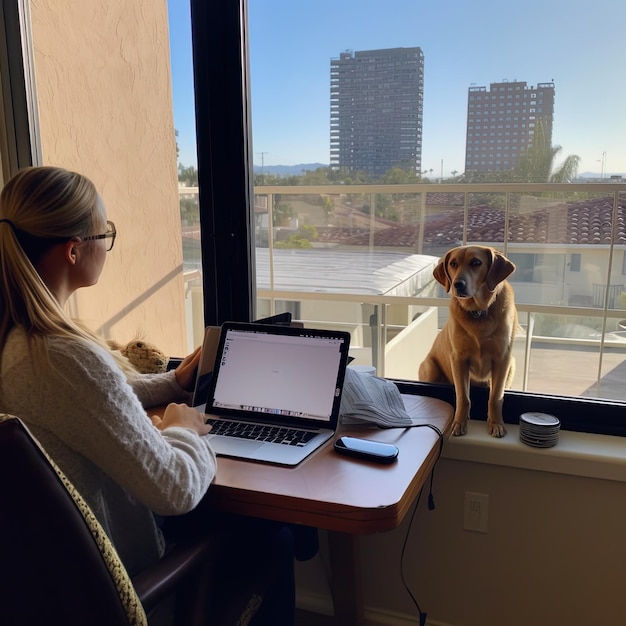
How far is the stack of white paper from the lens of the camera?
1352 mm

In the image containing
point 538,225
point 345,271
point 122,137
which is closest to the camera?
point 538,225

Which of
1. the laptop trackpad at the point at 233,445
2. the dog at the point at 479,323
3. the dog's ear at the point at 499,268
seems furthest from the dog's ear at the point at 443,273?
the laptop trackpad at the point at 233,445

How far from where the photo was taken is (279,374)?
4.52ft

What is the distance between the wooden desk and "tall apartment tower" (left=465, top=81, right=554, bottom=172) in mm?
794

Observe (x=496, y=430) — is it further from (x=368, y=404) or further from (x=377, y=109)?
(x=377, y=109)

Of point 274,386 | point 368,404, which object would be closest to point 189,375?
point 274,386

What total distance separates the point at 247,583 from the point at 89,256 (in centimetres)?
68

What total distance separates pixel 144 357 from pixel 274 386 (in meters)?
0.56

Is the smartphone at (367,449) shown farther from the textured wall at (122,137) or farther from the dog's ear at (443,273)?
the textured wall at (122,137)

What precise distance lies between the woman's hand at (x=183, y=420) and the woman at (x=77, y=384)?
3.8 inches

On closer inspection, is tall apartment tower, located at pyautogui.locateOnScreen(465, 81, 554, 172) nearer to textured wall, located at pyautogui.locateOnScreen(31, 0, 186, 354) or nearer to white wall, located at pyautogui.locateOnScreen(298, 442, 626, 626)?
white wall, located at pyautogui.locateOnScreen(298, 442, 626, 626)

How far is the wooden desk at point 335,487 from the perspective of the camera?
1.00 meters

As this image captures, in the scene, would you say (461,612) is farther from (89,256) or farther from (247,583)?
(89,256)

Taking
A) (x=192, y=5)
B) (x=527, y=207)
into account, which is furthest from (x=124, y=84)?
(x=527, y=207)
